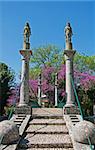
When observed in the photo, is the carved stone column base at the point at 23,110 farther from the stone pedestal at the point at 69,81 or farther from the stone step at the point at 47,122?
the stone pedestal at the point at 69,81

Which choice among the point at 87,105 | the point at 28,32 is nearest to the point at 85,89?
the point at 87,105

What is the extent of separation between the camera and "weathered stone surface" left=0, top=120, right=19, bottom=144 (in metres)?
8.43

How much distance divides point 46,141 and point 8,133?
4.64 ft

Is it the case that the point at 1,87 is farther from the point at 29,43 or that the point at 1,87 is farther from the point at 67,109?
the point at 67,109

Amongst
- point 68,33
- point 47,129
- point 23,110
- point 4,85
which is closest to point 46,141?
point 47,129

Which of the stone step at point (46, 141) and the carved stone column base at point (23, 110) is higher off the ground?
the carved stone column base at point (23, 110)

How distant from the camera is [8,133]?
27.9ft

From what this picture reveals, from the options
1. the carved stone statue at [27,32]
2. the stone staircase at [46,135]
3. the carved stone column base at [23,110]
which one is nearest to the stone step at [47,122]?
the stone staircase at [46,135]

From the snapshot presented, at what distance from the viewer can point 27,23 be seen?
46.7 ft

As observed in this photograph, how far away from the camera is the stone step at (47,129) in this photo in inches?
389

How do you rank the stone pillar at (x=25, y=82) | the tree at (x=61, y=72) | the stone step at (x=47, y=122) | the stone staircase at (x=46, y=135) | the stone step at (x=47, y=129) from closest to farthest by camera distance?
the stone staircase at (x=46, y=135) → the stone step at (x=47, y=129) → the stone step at (x=47, y=122) → the stone pillar at (x=25, y=82) → the tree at (x=61, y=72)

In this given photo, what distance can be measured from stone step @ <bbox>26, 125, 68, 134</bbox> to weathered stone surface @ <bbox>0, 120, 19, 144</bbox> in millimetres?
1474

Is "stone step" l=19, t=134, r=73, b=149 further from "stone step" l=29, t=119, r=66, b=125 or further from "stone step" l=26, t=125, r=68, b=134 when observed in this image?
"stone step" l=29, t=119, r=66, b=125

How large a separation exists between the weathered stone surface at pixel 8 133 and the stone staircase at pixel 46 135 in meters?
0.37
